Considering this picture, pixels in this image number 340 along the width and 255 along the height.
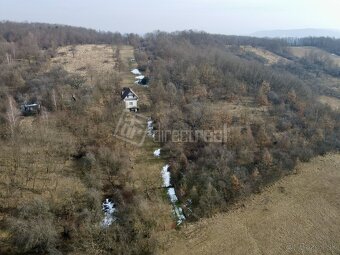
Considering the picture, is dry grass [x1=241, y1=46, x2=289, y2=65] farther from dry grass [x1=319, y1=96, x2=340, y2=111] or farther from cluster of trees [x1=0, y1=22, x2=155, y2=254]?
cluster of trees [x1=0, y1=22, x2=155, y2=254]

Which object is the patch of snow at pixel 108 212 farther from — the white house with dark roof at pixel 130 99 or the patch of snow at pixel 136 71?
the patch of snow at pixel 136 71

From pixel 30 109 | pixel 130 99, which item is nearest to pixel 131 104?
pixel 130 99

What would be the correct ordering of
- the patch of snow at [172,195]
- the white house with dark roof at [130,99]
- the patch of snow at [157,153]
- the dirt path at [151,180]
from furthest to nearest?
the white house with dark roof at [130,99] < the patch of snow at [157,153] < the patch of snow at [172,195] < the dirt path at [151,180]

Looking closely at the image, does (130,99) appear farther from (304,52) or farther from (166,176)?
(304,52)

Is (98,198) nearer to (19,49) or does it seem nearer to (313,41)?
(19,49)

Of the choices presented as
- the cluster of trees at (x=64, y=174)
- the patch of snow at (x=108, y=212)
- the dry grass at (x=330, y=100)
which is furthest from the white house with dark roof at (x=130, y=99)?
the dry grass at (x=330, y=100)

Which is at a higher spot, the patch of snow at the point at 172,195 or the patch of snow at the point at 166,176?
the patch of snow at the point at 166,176
